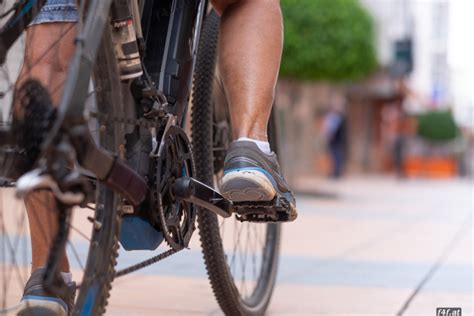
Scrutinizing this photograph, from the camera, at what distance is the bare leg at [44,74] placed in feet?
5.60

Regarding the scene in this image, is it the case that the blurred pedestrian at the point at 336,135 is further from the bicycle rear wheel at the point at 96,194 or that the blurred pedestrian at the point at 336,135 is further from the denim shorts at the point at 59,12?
the bicycle rear wheel at the point at 96,194

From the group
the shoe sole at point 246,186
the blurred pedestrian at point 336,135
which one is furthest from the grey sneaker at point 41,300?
the blurred pedestrian at point 336,135

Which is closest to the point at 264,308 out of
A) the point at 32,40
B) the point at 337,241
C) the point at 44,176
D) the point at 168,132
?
the point at 168,132

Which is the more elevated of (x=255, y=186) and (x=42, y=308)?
(x=255, y=186)

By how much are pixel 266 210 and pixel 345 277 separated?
2.16 meters

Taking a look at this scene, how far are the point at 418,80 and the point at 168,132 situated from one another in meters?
63.9

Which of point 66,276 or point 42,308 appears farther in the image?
point 66,276

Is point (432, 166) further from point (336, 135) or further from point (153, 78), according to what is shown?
point (153, 78)

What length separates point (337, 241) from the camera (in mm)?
6715

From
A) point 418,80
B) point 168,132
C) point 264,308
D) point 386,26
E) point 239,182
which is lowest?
point 418,80

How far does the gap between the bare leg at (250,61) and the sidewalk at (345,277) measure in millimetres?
540

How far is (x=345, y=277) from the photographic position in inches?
177

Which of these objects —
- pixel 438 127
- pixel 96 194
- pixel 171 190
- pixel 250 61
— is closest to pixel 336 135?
pixel 250 61

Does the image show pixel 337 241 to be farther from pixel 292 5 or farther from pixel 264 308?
pixel 292 5
